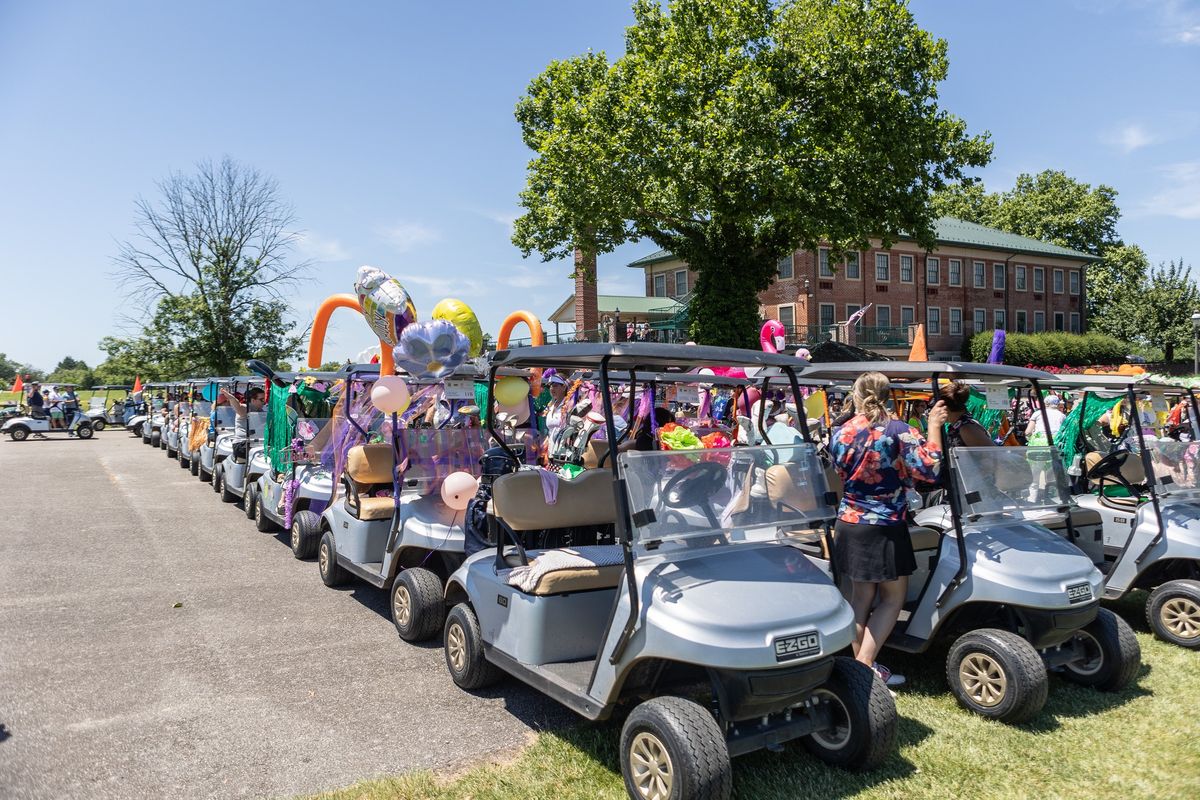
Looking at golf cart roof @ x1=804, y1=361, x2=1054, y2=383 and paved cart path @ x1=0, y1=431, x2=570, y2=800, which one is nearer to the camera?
paved cart path @ x1=0, y1=431, x2=570, y2=800

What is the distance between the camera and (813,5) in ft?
73.6

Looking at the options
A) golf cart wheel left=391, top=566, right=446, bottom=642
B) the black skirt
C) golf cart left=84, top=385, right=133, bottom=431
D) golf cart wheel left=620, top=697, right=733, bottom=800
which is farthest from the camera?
golf cart left=84, top=385, right=133, bottom=431

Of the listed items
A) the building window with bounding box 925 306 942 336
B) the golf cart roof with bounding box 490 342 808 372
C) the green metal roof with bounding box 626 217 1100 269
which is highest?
the green metal roof with bounding box 626 217 1100 269

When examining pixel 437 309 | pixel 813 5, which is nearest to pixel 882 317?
pixel 813 5

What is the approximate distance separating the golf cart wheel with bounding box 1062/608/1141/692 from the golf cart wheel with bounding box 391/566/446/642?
3.90 meters

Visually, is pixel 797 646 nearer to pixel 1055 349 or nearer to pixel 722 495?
pixel 722 495

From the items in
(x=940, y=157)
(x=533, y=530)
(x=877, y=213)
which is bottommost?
(x=533, y=530)

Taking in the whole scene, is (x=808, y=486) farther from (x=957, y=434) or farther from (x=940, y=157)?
(x=940, y=157)

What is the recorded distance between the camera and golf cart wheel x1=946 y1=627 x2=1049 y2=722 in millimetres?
3947

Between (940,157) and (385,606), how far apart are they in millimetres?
22630

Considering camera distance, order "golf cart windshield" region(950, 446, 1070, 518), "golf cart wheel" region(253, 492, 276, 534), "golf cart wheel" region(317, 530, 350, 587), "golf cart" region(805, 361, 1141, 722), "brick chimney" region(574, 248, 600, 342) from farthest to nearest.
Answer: "brick chimney" region(574, 248, 600, 342) → "golf cart wheel" region(253, 492, 276, 534) → "golf cart wheel" region(317, 530, 350, 587) → "golf cart windshield" region(950, 446, 1070, 518) → "golf cart" region(805, 361, 1141, 722)

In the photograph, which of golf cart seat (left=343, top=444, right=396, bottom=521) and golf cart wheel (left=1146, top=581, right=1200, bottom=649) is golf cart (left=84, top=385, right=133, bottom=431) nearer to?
golf cart seat (left=343, top=444, right=396, bottom=521)

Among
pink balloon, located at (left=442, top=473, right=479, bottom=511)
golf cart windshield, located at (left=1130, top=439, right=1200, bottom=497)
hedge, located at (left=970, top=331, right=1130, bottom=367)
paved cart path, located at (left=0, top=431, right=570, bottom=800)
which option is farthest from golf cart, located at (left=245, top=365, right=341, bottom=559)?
Result: hedge, located at (left=970, top=331, right=1130, bottom=367)

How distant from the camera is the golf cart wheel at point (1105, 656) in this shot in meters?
4.41
